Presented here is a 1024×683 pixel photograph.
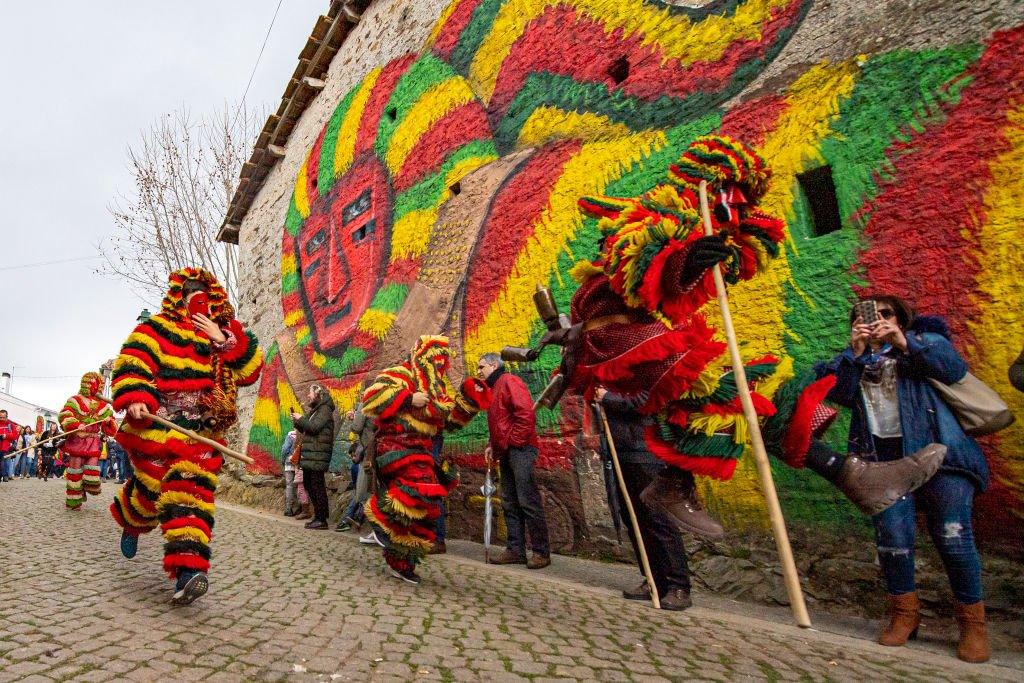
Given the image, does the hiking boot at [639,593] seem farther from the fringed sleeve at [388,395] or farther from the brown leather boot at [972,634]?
the fringed sleeve at [388,395]

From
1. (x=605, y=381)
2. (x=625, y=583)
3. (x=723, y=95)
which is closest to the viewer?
(x=605, y=381)

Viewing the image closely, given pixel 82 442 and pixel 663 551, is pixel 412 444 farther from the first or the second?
pixel 82 442

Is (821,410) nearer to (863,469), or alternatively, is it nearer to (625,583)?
(863,469)

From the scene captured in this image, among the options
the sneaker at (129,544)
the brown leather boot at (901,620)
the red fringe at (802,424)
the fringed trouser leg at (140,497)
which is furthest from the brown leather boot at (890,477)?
the sneaker at (129,544)

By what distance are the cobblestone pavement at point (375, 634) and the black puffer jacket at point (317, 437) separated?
246cm

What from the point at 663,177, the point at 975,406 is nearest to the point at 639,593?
the point at 975,406

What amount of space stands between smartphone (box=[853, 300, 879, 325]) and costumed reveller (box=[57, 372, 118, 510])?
27.1ft

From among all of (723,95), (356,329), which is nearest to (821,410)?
(723,95)

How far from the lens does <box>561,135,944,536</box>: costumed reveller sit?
2494 mm

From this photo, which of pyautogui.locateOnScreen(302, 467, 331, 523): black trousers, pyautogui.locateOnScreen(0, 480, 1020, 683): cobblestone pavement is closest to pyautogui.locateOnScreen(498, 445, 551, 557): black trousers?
pyautogui.locateOnScreen(0, 480, 1020, 683): cobblestone pavement

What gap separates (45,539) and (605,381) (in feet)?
16.9

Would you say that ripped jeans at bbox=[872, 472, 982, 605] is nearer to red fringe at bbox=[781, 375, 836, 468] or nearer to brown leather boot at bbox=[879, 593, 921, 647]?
brown leather boot at bbox=[879, 593, 921, 647]

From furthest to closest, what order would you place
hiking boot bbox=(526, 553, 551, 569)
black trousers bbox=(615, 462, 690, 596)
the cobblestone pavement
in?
hiking boot bbox=(526, 553, 551, 569) < black trousers bbox=(615, 462, 690, 596) < the cobblestone pavement

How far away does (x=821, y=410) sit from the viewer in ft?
8.99
